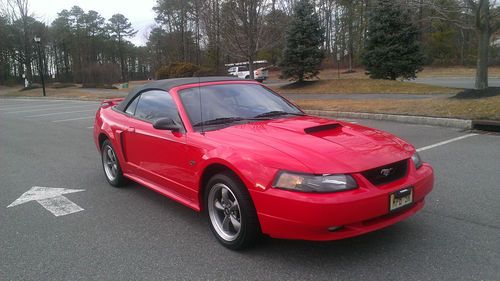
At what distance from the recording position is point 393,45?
23.0 m

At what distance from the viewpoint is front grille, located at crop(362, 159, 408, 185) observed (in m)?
3.18

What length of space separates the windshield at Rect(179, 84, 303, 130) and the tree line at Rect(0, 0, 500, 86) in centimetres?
1133

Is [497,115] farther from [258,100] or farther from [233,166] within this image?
[233,166]

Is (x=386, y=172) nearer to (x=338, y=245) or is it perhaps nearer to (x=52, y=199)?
(x=338, y=245)

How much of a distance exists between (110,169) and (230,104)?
7.97ft

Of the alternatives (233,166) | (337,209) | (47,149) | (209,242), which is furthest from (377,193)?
(47,149)

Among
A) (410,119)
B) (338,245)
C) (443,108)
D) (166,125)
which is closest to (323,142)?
(338,245)

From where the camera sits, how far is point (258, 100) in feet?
15.5

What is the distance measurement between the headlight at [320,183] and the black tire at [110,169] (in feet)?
10.5

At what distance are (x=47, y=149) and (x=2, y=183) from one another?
112 inches

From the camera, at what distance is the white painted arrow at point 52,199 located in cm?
491

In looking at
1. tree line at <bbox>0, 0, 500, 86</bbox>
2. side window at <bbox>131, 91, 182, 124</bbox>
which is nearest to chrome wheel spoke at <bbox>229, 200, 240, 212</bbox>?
side window at <bbox>131, 91, 182, 124</bbox>

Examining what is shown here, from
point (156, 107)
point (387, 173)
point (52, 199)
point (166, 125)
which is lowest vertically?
point (52, 199)

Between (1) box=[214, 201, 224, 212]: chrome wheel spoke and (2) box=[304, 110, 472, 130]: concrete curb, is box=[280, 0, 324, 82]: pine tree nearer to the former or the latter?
(2) box=[304, 110, 472, 130]: concrete curb
